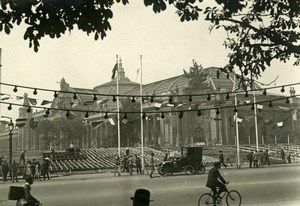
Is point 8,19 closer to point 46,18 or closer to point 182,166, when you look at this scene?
point 46,18

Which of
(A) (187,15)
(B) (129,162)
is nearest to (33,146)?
(B) (129,162)

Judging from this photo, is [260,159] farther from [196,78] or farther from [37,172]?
[196,78]

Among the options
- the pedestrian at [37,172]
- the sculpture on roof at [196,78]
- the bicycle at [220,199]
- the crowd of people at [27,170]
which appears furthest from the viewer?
the sculpture on roof at [196,78]

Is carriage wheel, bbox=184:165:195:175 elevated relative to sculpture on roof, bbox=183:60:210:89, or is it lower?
lower

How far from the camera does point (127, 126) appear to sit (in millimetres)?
63344

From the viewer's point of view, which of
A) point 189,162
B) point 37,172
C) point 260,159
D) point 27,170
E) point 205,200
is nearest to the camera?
point 205,200

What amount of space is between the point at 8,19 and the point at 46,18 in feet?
1.73

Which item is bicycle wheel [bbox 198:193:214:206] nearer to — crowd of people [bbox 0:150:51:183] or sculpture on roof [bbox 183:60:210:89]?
crowd of people [bbox 0:150:51:183]

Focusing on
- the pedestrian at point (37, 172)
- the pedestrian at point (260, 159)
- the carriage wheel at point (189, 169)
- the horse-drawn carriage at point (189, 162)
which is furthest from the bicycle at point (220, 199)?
the pedestrian at point (260, 159)

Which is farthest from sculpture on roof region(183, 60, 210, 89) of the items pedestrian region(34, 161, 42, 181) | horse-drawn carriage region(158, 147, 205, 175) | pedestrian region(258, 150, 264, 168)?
Result: pedestrian region(34, 161, 42, 181)

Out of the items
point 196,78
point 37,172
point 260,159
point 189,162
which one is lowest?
point 37,172

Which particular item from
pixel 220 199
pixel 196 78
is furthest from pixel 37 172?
pixel 196 78

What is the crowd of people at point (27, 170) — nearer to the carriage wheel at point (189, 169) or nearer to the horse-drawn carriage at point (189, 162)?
the horse-drawn carriage at point (189, 162)

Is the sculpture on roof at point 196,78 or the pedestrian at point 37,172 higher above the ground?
the sculpture on roof at point 196,78
